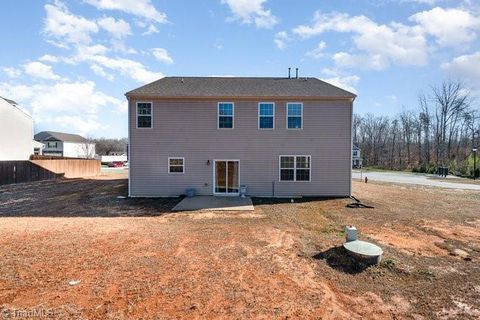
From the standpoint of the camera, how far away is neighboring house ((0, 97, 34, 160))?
27.8m

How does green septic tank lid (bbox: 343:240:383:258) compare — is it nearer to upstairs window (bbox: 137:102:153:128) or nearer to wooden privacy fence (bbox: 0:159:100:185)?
upstairs window (bbox: 137:102:153:128)

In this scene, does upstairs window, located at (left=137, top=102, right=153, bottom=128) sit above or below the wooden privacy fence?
above

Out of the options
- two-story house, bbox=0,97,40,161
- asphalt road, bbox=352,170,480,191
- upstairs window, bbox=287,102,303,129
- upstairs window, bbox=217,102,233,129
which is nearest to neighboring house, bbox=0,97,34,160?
two-story house, bbox=0,97,40,161

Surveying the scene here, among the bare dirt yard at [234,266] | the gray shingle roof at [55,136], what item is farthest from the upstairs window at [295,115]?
the gray shingle roof at [55,136]

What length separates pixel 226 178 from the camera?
1631 cm

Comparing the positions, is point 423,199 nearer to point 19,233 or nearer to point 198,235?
point 198,235

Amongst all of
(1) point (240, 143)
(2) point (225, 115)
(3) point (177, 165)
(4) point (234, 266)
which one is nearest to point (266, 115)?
(1) point (240, 143)

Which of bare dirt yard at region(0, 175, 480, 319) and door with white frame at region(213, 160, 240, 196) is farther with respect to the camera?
door with white frame at region(213, 160, 240, 196)

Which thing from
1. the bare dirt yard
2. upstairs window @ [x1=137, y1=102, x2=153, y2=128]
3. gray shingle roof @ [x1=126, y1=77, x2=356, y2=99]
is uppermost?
gray shingle roof @ [x1=126, y1=77, x2=356, y2=99]

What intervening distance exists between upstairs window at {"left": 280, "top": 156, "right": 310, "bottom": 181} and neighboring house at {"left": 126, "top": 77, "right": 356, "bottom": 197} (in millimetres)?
56

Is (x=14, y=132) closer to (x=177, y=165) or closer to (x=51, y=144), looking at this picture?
(x=177, y=165)

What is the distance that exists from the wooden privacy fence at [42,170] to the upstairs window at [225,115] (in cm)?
1808

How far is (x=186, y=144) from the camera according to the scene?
16078mm

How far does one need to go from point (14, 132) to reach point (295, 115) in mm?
28792
